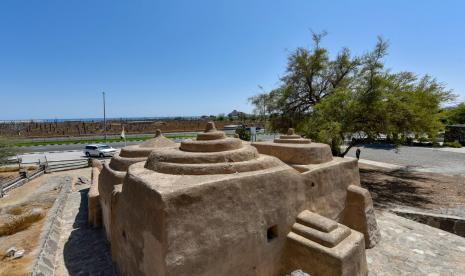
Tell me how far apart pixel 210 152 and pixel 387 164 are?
19.5 m

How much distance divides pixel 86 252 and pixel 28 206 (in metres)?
6.17

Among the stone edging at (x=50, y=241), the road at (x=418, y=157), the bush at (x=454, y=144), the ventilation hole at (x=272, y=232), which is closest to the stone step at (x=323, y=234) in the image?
the ventilation hole at (x=272, y=232)

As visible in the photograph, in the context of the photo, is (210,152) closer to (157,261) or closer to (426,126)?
(157,261)

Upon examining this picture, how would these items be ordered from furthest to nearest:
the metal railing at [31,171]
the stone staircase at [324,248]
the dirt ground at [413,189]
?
the metal railing at [31,171] → the dirt ground at [413,189] → the stone staircase at [324,248]

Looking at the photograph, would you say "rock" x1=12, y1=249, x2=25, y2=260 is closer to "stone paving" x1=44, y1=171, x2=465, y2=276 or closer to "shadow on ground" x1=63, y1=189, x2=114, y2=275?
"stone paving" x1=44, y1=171, x2=465, y2=276

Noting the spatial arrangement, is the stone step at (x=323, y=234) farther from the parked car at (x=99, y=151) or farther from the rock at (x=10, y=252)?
the parked car at (x=99, y=151)

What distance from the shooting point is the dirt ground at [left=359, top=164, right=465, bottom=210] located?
12.3m

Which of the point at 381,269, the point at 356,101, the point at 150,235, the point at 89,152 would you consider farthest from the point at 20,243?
the point at 89,152

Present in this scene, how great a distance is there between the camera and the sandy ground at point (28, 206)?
739 cm

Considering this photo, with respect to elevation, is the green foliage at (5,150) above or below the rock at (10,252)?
above

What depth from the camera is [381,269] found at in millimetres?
7309

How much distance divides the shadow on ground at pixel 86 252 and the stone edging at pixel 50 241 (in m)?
0.37

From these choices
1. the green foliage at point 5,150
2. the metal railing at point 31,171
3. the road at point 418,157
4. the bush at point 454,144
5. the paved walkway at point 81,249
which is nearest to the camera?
the paved walkway at point 81,249

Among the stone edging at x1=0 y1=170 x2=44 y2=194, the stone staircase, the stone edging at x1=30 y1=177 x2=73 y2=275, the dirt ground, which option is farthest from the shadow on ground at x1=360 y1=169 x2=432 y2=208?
the stone edging at x1=0 y1=170 x2=44 y2=194
